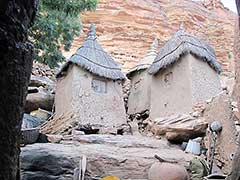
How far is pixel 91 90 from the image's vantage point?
41.1ft

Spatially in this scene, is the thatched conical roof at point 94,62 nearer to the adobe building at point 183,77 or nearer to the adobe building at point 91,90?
the adobe building at point 91,90

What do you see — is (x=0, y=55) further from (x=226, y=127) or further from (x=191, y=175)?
(x=226, y=127)

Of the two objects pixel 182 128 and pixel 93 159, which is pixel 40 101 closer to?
pixel 182 128

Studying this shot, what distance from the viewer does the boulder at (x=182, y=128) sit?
9391 mm

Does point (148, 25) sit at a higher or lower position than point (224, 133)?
higher

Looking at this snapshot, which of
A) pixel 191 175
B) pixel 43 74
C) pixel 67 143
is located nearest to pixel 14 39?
pixel 191 175

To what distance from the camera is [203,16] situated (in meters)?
29.0

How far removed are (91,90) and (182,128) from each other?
4239 millimetres

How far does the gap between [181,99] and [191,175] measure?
467 cm

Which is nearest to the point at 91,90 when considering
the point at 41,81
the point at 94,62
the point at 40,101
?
the point at 94,62

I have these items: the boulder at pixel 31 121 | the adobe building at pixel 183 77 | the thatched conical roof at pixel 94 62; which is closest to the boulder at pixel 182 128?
the adobe building at pixel 183 77

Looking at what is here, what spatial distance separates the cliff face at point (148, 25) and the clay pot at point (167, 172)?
15940 mm

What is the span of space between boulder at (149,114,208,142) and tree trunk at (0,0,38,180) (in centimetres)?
799

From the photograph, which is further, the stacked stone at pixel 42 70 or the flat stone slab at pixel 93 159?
the stacked stone at pixel 42 70
